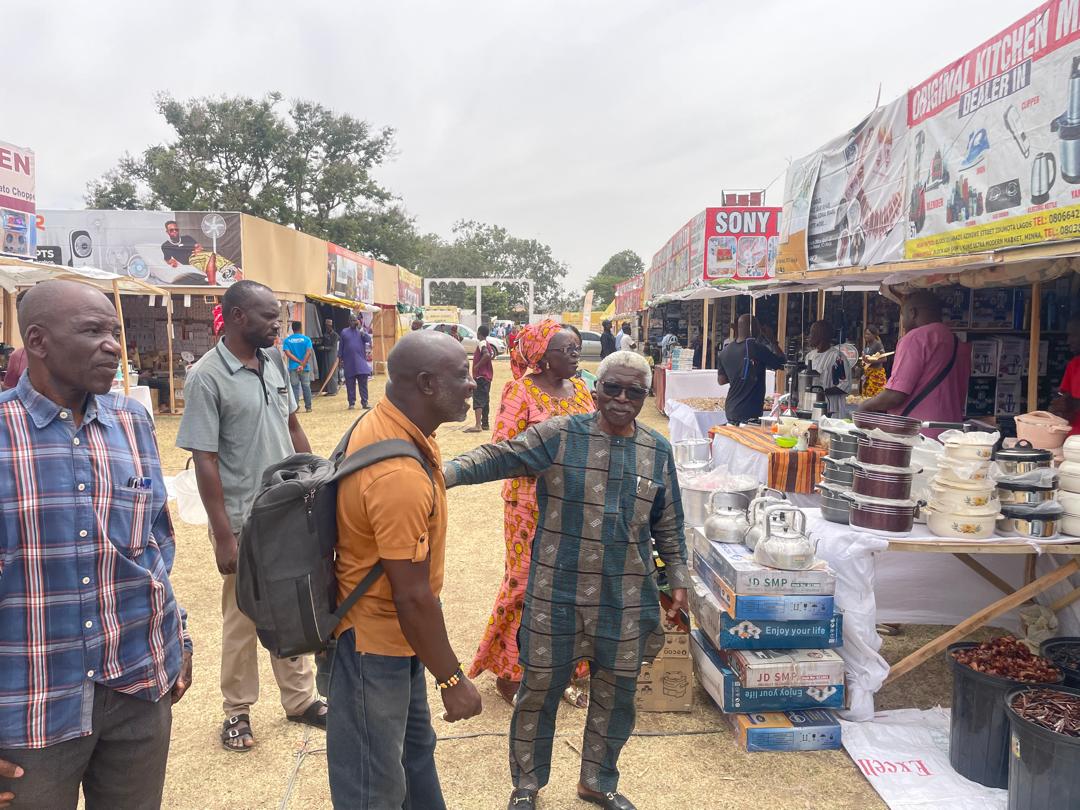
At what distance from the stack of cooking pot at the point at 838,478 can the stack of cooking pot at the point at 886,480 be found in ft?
0.38

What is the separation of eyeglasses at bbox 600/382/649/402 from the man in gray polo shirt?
1552 millimetres

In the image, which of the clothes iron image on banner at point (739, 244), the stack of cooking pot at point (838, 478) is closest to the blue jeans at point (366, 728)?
the stack of cooking pot at point (838, 478)

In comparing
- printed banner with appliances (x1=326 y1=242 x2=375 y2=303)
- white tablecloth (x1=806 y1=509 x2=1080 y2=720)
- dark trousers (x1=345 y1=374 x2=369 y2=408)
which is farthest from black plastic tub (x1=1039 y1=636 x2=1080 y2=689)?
printed banner with appliances (x1=326 y1=242 x2=375 y2=303)

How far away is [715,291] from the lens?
11797 mm

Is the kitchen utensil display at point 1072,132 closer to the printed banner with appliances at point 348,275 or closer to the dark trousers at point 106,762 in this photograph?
the dark trousers at point 106,762

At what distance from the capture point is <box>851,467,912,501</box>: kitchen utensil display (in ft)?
11.6

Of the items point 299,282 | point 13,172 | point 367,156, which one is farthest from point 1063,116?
point 367,156

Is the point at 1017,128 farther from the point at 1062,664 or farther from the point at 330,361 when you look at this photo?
the point at 330,361

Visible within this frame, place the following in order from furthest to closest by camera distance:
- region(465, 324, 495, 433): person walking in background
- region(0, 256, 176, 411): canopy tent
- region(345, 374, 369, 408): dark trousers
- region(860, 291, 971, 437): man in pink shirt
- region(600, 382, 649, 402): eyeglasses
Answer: region(345, 374, 369, 408): dark trousers → region(465, 324, 495, 433): person walking in background → region(0, 256, 176, 411): canopy tent → region(860, 291, 971, 437): man in pink shirt → region(600, 382, 649, 402): eyeglasses

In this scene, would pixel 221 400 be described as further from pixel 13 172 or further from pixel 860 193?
pixel 13 172

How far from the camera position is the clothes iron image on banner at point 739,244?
1480 centimetres

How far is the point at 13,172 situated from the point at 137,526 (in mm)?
13312

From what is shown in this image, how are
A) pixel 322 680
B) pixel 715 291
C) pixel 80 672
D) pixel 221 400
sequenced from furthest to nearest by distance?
pixel 715 291 → pixel 221 400 → pixel 322 680 → pixel 80 672

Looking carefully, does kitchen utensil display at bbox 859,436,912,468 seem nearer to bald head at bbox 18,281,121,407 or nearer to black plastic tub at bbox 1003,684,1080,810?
black plastic tub at bbox 1003,684,1080,810
